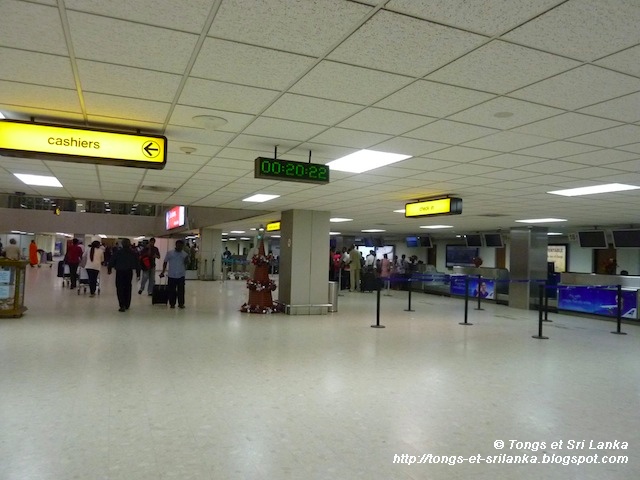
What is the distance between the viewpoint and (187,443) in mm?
3512

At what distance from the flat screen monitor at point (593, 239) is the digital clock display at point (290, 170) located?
12.3 m

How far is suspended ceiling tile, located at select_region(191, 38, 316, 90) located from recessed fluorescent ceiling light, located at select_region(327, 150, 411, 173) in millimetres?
2420

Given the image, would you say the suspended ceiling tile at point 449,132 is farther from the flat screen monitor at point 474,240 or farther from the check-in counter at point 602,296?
the flat screen monitor at point 474,240

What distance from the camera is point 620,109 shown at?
3.79 metres

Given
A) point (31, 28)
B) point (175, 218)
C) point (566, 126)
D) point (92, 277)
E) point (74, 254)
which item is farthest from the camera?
point (175, 218)

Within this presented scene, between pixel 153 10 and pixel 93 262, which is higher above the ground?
pixel 153 10

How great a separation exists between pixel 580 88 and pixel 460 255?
21.2 metres

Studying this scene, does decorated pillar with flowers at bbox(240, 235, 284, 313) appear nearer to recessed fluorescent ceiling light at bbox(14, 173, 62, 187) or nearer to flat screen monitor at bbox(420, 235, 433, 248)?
recessed fluorescent ceiling light at bbox(14, 173, 62, 187)

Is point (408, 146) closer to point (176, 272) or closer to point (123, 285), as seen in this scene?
point (123, 285)

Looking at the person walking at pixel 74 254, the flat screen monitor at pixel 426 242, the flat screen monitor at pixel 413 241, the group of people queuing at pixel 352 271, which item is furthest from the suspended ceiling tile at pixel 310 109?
the flat screen monitor at pixel 413 241

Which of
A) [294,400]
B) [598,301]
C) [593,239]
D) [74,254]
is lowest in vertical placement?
[294,400]

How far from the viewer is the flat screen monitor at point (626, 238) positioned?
13422 millimetres

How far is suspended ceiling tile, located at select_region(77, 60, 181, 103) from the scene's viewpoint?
131 inches

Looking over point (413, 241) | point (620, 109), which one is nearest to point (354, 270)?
point (413, 241)
